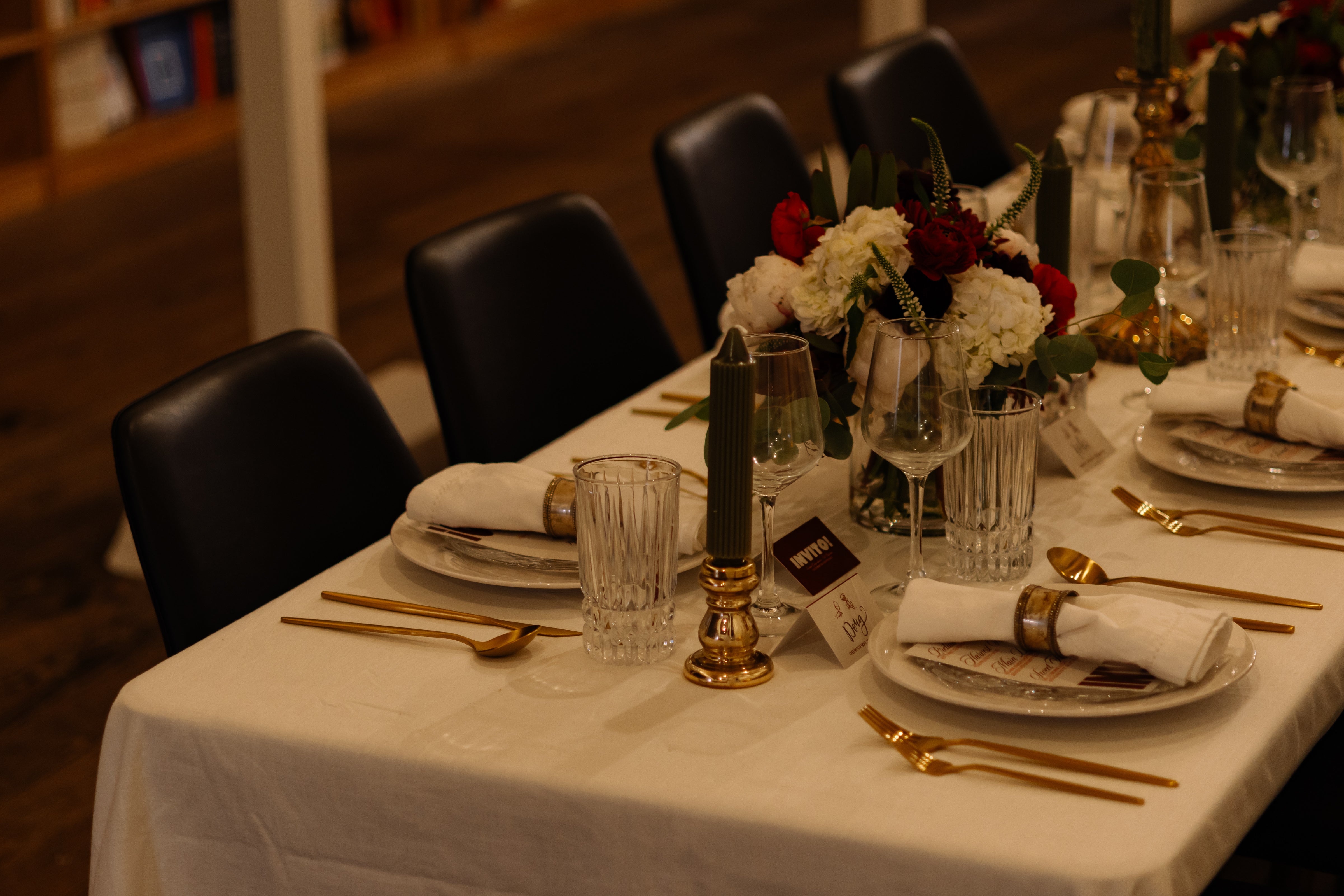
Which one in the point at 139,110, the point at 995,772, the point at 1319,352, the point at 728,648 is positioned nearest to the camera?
the point at 995,772

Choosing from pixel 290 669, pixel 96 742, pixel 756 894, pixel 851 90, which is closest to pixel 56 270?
pixel 96 742

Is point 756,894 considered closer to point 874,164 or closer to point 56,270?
point 874,164

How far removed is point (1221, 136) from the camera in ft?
6.02

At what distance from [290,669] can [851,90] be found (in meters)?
1.62

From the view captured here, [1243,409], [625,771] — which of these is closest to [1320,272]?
[1243,409]

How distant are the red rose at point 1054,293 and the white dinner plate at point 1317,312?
1.82 ft

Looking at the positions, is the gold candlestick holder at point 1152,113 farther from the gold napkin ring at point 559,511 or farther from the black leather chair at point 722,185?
the gold napkin ring at point 559,511

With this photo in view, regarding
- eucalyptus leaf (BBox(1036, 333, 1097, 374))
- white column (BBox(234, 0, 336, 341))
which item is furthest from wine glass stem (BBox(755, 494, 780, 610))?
white column (BBox(234, 0, 336, 341))

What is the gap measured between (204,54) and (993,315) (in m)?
4.75

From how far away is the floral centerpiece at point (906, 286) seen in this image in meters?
1.22

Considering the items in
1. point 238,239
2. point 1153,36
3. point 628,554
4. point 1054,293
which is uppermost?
point 1153,36

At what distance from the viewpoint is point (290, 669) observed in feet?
3.74

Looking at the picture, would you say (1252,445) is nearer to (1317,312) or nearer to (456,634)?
(1317,312)

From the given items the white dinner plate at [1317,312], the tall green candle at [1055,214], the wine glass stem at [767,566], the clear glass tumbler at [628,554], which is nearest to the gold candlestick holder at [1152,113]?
the white dinner plate at [1317,312]
